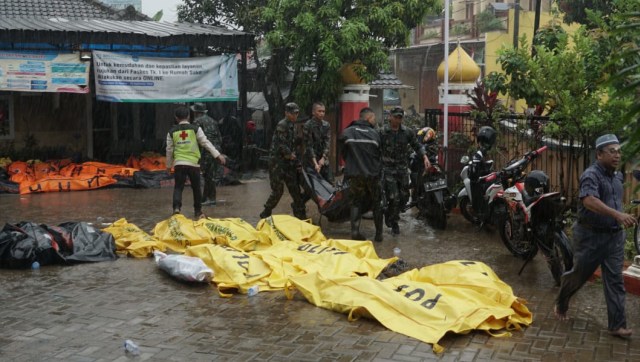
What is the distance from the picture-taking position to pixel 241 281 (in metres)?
7.57

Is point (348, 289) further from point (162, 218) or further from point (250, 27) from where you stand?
point (250, 27)

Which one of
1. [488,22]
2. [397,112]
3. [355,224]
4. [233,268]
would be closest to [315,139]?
[397,112]

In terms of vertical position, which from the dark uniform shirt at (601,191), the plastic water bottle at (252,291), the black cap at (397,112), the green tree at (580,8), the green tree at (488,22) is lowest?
the plastic water bottle at (252,291)

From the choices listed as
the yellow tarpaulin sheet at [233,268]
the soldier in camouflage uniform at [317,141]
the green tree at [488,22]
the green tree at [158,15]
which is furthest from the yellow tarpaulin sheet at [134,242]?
the green tree at [488,22]

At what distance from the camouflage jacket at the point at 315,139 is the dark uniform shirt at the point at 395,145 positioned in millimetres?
1012

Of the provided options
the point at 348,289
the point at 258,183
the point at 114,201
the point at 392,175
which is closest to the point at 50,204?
the point at 114,201

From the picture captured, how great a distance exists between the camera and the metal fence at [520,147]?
10.2 metres

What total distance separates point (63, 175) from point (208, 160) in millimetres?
4131

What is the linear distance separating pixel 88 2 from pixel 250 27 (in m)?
5.26

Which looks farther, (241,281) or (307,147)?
(307,147)

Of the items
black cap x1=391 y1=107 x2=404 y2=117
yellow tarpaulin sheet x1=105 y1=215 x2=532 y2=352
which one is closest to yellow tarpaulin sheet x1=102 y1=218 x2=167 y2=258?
yellow tarpaulin sheet x1=105 y1=215 x2=532 y2=352

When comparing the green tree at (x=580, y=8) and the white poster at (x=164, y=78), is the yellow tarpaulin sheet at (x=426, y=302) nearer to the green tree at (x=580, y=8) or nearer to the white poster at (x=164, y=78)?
the white poster at (x=164, y=78)

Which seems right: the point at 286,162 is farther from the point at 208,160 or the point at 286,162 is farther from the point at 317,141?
the point at 208,160

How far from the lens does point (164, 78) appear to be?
16.4 m
